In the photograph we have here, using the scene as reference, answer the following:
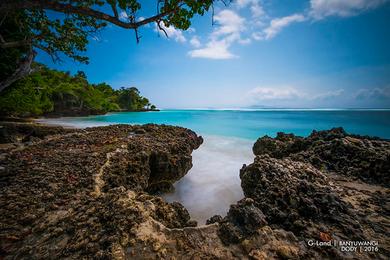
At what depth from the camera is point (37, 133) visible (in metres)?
9.07

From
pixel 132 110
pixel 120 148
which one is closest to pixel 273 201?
pixel 120 148

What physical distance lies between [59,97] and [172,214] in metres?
45.5

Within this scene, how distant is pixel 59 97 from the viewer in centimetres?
3766

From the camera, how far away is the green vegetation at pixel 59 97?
1387cm

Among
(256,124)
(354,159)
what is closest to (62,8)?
(354,159)

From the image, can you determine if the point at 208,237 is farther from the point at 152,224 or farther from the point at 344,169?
the point at 344,169

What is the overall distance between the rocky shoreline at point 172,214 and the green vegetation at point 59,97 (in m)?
8.71

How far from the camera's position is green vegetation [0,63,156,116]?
1387cm

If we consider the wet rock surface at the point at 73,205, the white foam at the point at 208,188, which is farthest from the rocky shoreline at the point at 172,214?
the white foam at the point at 208,188

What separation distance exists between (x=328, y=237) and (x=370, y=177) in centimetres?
299

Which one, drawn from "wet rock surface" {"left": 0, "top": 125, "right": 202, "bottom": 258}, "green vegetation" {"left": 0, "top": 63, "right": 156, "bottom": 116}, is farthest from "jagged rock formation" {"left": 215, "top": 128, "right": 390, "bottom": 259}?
"green vegetation" {"left": 0, "top": 63, "right": 156, "bottom": 116}

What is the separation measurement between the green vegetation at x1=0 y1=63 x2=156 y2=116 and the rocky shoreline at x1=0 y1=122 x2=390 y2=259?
8709 millimetres

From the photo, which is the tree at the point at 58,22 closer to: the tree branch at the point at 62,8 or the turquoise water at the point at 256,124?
the tree branch at the point at 62,8

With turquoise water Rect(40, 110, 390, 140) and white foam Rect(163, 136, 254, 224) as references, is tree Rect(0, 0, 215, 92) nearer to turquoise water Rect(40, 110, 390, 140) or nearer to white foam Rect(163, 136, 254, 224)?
white foam Rect(163, 136, 254, 224)
